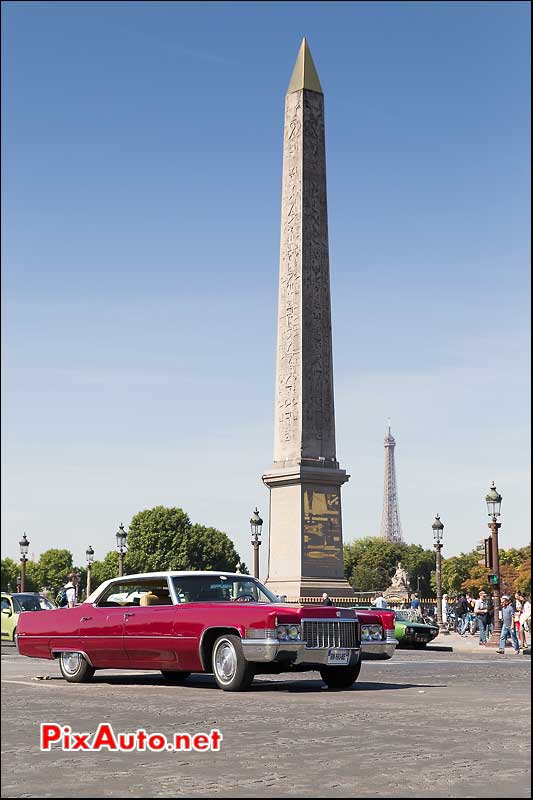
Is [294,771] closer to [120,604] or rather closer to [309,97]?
[120,604]

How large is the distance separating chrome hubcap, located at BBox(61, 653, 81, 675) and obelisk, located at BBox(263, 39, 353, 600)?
1982cm

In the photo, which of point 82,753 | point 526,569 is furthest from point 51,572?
point 82,753

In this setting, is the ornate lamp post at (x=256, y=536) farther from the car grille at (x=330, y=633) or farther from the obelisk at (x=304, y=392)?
the car grille at (x=330, y=633)

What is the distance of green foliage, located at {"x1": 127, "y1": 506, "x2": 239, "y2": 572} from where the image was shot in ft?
347

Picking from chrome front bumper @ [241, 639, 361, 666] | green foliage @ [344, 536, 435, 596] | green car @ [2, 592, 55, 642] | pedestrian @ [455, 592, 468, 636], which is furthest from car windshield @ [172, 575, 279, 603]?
green foliage @ [344, 536, 435, 596]

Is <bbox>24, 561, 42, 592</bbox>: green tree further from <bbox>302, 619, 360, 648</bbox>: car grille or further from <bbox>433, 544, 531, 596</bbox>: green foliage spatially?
<bbox>302, 619, 360, 648</bbox>: car grille

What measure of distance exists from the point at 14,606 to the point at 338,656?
50.4 ft

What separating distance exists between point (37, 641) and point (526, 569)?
99.3 meters

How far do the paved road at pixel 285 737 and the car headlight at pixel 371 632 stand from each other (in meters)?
0.68

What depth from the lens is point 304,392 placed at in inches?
1496

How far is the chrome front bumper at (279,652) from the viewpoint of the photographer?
15992 millimetres

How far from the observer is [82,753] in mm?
9039

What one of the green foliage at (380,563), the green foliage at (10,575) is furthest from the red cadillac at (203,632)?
the green foliage at (10,575)

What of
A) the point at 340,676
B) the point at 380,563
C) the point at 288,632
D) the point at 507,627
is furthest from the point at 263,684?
the point at 380,563
